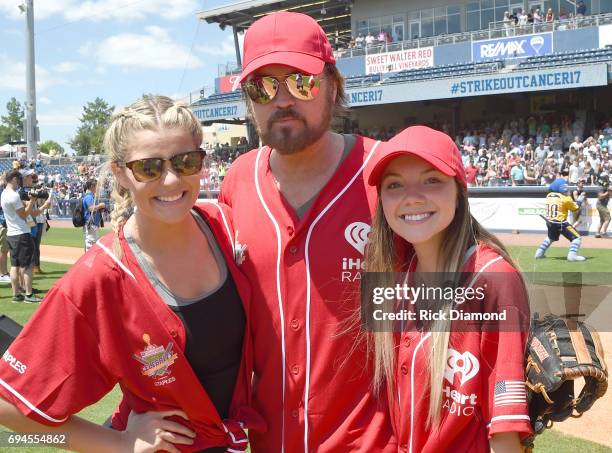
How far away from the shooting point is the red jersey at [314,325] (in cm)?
216

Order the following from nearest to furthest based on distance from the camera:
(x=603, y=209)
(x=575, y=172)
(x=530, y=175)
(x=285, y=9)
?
(x=603, y=209), (x=575, y=172), (x=530, y=175), (x=285, y=9)

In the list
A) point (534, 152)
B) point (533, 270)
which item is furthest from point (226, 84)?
point (533, 270)

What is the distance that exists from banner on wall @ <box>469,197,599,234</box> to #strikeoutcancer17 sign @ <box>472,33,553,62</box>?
1160cm

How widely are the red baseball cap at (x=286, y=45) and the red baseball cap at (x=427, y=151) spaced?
514mm

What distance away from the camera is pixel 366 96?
27.8 m

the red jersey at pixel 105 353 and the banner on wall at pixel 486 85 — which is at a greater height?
the banner on wall at pixel 486 85

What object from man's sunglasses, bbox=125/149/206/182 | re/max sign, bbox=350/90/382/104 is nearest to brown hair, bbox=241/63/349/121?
man's sunglasses, bbox=125/149/206/182

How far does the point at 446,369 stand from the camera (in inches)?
75.3

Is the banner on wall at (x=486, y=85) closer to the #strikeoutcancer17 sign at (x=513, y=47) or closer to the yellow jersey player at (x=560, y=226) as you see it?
the #strikeoutcancer17 sign at (x=513, y=47)

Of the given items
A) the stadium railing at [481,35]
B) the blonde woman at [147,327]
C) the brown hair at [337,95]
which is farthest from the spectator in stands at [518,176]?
the blonde woman at [147,327]

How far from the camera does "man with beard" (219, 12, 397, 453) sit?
2.16 meters

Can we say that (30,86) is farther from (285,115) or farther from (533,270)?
(285,115)

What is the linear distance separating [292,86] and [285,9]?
3261 centimetres

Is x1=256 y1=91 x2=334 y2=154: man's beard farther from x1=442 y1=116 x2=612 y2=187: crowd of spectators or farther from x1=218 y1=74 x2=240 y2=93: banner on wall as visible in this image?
x1=218 y1=74 x2=240 y2=93: banner on wall
